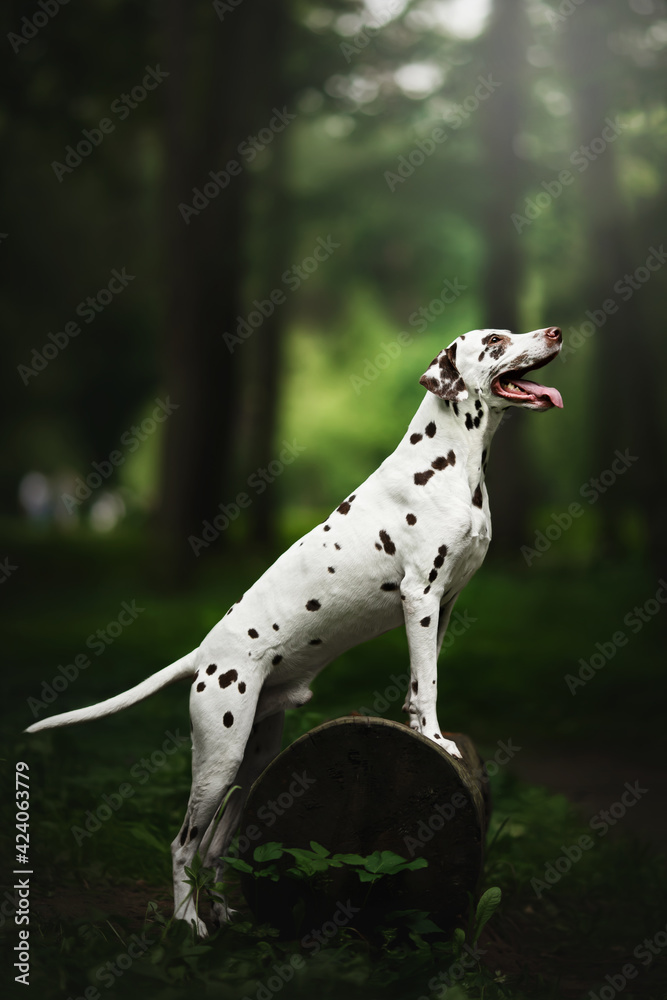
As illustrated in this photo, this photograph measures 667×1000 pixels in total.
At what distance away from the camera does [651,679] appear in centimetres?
862

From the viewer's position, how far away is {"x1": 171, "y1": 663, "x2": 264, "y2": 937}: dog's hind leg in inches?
143

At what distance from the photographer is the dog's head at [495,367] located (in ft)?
11.9

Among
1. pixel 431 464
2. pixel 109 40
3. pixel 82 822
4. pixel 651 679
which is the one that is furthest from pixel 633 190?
pixel 82 822

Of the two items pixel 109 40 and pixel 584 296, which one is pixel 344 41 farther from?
pixel 584 296

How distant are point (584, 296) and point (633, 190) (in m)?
2.04
